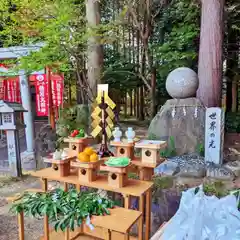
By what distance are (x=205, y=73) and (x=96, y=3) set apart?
326 cm

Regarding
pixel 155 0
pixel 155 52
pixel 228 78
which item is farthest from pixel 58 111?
pixel 228 78

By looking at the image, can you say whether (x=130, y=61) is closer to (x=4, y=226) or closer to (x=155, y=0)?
(x=155, y=0)

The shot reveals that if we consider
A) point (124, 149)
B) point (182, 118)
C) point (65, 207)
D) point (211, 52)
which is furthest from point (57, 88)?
point (65, 207)

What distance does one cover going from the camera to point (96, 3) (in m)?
6.16

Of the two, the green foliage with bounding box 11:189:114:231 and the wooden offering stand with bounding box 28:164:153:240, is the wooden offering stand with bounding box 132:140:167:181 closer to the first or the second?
the wooden offering stand with bounding box 28:164:153:240

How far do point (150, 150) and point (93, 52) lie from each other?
15.0 feet

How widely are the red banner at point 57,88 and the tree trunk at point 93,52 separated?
Result: 2.69ft

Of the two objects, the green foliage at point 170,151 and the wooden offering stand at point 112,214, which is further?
the green foliage at point 170,151

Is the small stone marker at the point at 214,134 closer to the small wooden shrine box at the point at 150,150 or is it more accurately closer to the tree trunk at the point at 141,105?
the small wooden shrine box at the point at 150,150

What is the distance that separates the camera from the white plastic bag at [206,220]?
3.32 ft

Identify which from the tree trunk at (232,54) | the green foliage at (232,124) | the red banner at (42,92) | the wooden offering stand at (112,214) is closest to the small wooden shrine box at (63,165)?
the wooden offering stand at (112,214)

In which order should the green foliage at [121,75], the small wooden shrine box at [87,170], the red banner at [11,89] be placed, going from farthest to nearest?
the green foliage at [121,75] < the red banner at [11,89] < the small wooden shrine box at [87,170]

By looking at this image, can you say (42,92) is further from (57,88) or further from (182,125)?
(182,125)

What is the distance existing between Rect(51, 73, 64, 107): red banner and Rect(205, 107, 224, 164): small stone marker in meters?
3.99
